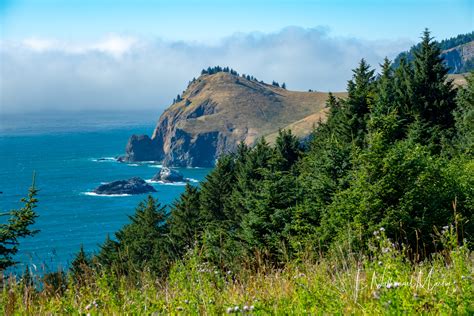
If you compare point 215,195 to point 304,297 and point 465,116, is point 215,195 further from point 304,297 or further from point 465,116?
point 304,297

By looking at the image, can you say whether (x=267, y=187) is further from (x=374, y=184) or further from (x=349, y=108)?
(x=349, y=108)

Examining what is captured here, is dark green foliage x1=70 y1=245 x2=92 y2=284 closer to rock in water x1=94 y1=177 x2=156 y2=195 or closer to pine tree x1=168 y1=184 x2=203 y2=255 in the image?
pine tree x1=168 y1=184 x2=203 y2=255

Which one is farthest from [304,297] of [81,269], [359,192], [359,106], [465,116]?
[359,106]

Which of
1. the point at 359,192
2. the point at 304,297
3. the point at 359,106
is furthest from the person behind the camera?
the point at 359,106

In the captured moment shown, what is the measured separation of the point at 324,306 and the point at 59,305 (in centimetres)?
340

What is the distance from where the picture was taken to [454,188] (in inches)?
954

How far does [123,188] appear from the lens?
18712cm

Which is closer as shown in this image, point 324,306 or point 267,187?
point 324,306

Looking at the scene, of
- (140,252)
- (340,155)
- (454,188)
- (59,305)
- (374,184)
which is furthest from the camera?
(140,252)

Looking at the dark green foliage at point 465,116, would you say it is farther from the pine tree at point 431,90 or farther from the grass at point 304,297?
the grass at point 304,297

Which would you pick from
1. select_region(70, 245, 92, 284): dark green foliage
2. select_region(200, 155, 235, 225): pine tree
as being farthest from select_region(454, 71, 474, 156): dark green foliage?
select_region(70, 245, 92, 284): dark green foliage

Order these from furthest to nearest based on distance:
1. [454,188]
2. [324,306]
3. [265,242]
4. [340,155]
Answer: [340,155] → [265,242] → [454,188] → [324,306]

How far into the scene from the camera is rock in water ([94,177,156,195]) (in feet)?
609

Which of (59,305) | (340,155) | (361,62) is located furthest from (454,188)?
(361,62)
